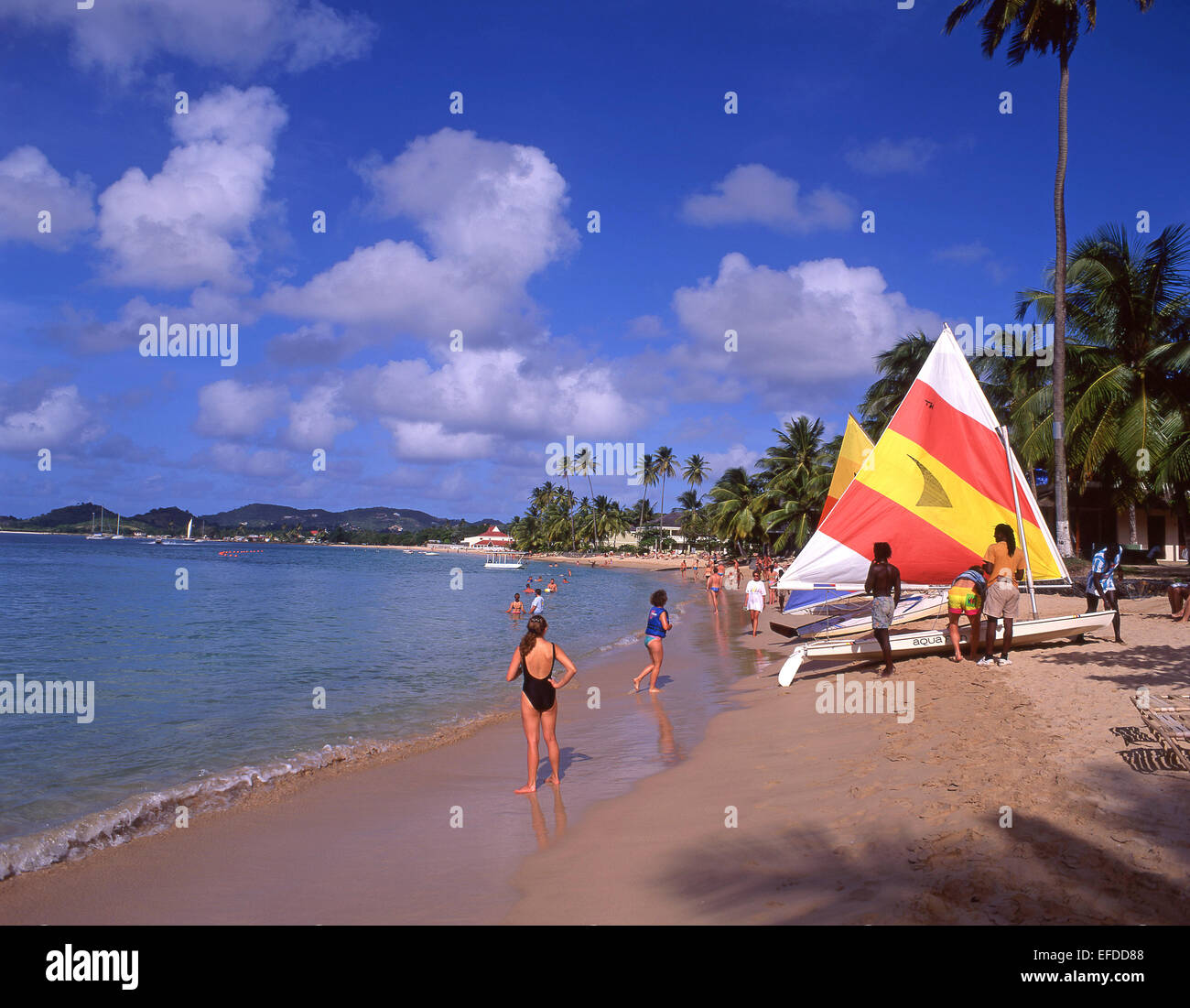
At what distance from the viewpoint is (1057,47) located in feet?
70.2

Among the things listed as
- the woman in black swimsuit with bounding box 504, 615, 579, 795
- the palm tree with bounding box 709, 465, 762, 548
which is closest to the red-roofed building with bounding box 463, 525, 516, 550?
the palm tree with bounding box 709, 465, 762, 548

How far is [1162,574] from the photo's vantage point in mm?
27359

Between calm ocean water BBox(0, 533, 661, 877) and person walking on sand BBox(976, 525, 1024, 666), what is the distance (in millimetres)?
7432

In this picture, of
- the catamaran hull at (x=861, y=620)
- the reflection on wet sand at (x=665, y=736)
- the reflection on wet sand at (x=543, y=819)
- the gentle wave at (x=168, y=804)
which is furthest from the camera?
the catamaran hull at (x=861, y=620)

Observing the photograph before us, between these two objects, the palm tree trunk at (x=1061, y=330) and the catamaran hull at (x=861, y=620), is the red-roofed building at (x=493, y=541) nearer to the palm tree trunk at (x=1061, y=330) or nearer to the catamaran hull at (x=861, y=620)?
the palm tree trunk at (x=1061, y=330)

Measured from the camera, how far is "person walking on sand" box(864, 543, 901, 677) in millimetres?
10477

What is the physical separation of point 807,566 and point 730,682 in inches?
107

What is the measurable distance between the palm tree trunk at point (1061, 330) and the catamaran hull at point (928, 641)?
949 centimetres

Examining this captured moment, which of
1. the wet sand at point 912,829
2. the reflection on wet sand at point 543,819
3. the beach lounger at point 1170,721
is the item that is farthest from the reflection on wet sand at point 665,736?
the beach lounger at point 1170,721

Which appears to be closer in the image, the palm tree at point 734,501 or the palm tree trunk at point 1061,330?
the palm tree trunk at point 1061,330

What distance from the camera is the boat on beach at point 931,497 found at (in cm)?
1200


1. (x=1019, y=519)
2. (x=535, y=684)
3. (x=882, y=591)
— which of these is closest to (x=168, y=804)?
(x=535, y=684)
